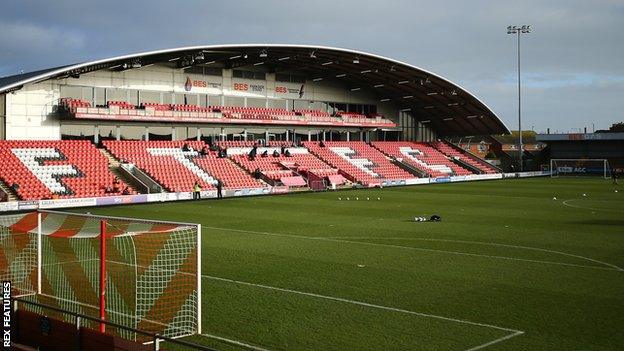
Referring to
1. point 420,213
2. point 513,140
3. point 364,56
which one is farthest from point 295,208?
point 513,140

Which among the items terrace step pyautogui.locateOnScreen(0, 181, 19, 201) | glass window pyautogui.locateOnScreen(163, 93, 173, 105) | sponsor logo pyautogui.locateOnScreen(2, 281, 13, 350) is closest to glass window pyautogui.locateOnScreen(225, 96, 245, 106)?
glass window pyautogui.locateOnScreen(163, 93, 173, 105)

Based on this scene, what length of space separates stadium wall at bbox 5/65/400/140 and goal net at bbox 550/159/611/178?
23686mm

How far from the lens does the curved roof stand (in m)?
41.8

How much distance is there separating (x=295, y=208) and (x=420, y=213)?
6.42 m

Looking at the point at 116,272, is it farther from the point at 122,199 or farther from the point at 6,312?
the point at 122,199

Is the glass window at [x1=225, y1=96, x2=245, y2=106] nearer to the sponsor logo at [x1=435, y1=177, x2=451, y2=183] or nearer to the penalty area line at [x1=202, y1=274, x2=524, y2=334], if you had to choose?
the sponsor logo at [x1=435, y1=177, x2=451, y2=183]

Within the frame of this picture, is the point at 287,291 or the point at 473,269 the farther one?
the point at 473,269

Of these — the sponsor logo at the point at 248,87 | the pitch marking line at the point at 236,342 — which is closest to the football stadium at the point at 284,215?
the pitch marking line at the point at 236,342

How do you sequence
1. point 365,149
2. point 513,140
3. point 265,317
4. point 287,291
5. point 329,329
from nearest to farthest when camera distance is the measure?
point 329,329, point 265,317, point 287,291, point 365,149, point 513,140

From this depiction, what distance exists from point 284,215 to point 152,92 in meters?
22.8

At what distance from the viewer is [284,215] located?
28.4 m

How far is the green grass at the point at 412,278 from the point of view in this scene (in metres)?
10.0

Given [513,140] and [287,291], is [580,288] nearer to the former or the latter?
[287,291]

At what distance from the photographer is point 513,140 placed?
8725 centimetres
